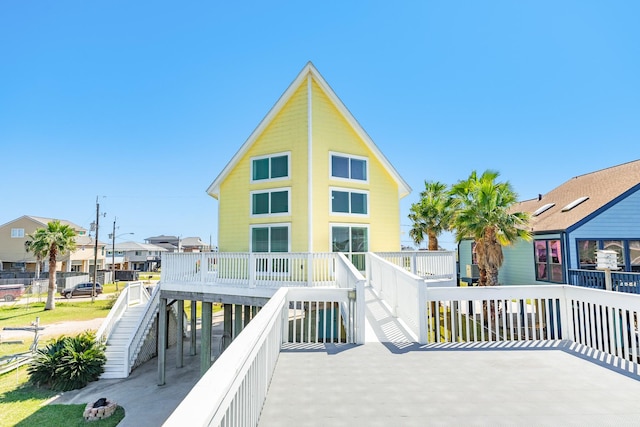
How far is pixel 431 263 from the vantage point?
11359 millimetres

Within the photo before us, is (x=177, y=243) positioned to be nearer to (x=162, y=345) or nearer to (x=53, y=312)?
(x=53, y=312)

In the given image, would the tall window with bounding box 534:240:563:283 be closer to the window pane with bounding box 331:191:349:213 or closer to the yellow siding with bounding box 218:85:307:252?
the window pane with bounding box 331:191:349:213

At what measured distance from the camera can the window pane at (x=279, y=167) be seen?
525 inches

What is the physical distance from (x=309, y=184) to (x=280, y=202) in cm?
163

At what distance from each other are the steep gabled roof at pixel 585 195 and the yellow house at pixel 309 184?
782 centimetres

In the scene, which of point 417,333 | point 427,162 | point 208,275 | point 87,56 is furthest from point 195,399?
point 427,162

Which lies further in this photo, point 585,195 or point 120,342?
point 585,195

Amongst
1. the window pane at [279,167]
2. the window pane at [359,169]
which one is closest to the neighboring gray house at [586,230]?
the window pane at [359,169]

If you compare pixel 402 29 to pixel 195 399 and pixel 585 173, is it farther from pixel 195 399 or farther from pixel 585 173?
pixel 195 399

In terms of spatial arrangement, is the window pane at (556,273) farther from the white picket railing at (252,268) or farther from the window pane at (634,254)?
the white picket railing at (252,268)

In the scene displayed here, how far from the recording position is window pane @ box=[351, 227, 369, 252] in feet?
44.2

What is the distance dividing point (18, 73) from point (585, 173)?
106 feet

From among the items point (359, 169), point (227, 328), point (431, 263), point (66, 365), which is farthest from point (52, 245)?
point (431, 263)

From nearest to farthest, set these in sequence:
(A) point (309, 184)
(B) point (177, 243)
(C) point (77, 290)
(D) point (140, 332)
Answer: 1. (A) point (309, 184)
2. (D) point (140, 332)
3. (C) point (77, 290)
4. (B) point (177, 243)
